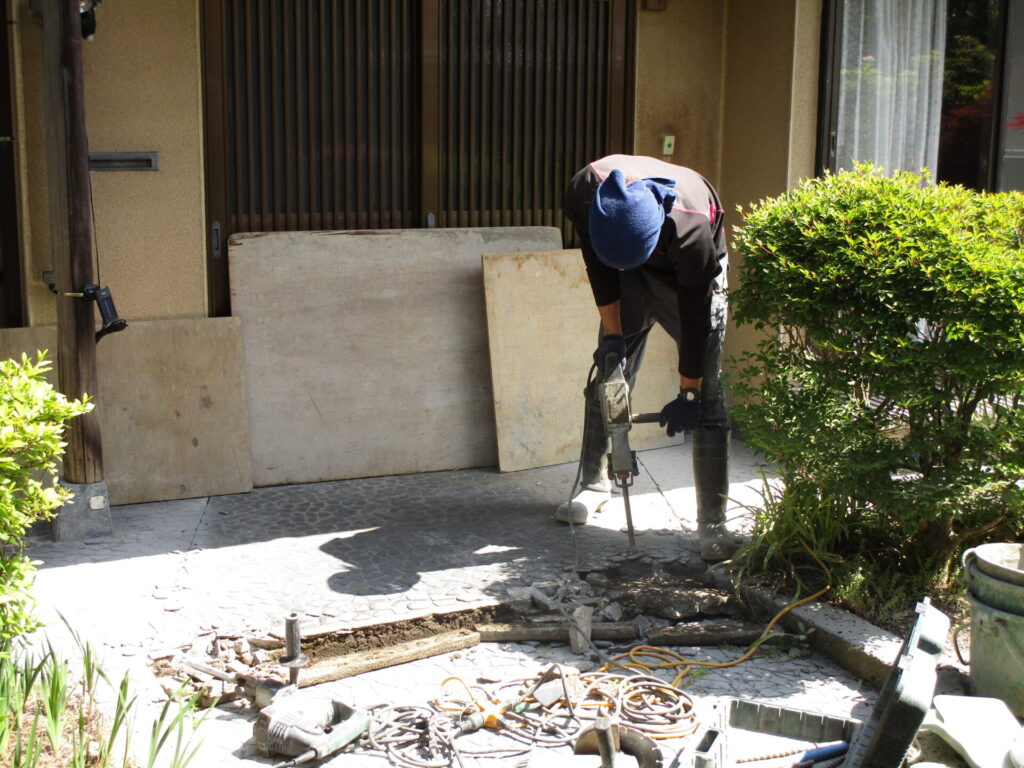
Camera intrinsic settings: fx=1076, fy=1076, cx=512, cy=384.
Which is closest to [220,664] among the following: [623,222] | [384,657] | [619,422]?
[384,657]

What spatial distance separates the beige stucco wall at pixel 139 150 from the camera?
5566 mm

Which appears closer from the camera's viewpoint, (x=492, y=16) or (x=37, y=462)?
(x=37, y=462)

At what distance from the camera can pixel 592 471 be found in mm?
5766

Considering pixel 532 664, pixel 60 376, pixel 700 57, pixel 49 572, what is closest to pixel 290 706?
pixel 532 664

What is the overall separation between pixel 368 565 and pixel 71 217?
2.14 m

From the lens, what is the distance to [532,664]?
13.7 feet

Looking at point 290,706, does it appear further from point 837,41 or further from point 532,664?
point 837,41

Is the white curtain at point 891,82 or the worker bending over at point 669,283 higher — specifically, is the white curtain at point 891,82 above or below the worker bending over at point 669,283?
above

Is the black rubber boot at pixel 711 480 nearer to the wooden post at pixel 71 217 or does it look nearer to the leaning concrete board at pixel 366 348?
the leaning concrete board at pixel 366 348

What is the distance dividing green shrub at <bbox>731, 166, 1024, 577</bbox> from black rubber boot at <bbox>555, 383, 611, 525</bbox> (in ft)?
4.00

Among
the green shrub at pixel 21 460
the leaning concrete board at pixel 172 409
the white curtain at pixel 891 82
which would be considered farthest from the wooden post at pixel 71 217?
the white curtain at pixel 891 82

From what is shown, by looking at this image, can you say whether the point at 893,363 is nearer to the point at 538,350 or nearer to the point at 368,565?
the point at 368,565

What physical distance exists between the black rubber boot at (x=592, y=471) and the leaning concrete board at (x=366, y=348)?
38.1 inches

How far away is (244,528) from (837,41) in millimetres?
4624
